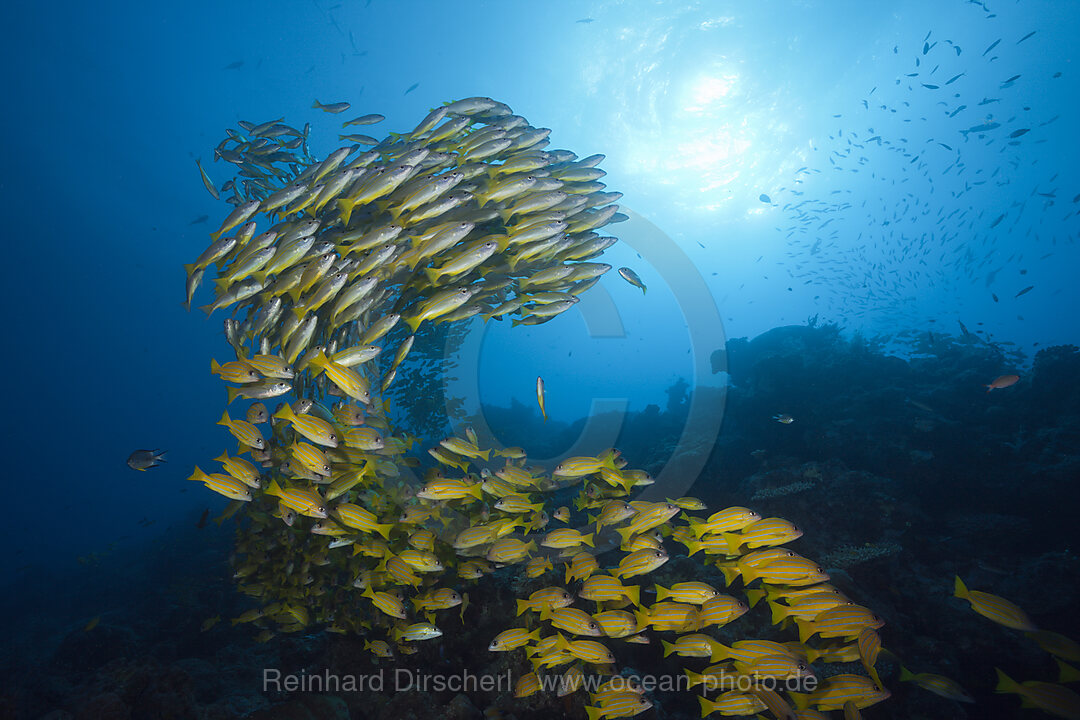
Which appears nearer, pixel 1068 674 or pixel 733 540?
pixel 1068 674

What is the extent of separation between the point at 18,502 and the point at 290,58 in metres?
99.5

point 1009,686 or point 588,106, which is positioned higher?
point 588,106

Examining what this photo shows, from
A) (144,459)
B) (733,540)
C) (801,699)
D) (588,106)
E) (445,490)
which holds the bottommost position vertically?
(801,699)

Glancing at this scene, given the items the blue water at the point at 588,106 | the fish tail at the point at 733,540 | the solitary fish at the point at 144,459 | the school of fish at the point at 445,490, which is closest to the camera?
the school of fish at the point at 445,490

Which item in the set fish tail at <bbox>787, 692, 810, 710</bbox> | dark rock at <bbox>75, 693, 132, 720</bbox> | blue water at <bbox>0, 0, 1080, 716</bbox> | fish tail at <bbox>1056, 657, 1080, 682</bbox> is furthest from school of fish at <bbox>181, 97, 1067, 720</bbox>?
blue water at <bbox>0, 0, 1080, 716</bbox>

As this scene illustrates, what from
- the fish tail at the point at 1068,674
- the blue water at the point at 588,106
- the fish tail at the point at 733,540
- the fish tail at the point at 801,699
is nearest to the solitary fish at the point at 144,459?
the fish tail at the point at 733,540

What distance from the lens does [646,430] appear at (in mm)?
18062

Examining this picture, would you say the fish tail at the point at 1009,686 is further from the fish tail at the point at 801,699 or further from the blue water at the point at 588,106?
the blue water at the point at 588,106

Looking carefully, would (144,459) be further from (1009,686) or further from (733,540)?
(1009,686)

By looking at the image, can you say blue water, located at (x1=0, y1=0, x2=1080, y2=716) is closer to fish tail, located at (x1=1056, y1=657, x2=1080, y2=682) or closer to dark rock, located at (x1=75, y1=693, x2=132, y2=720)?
dark rock, located at (x1=75, y1=693, x2=132, y2=720)

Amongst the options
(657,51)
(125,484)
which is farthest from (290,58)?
(125,484)

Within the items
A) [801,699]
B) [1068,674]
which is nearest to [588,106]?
[1068,674]

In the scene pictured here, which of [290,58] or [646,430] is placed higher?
[290,58]

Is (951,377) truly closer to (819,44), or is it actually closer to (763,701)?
(763,701)
